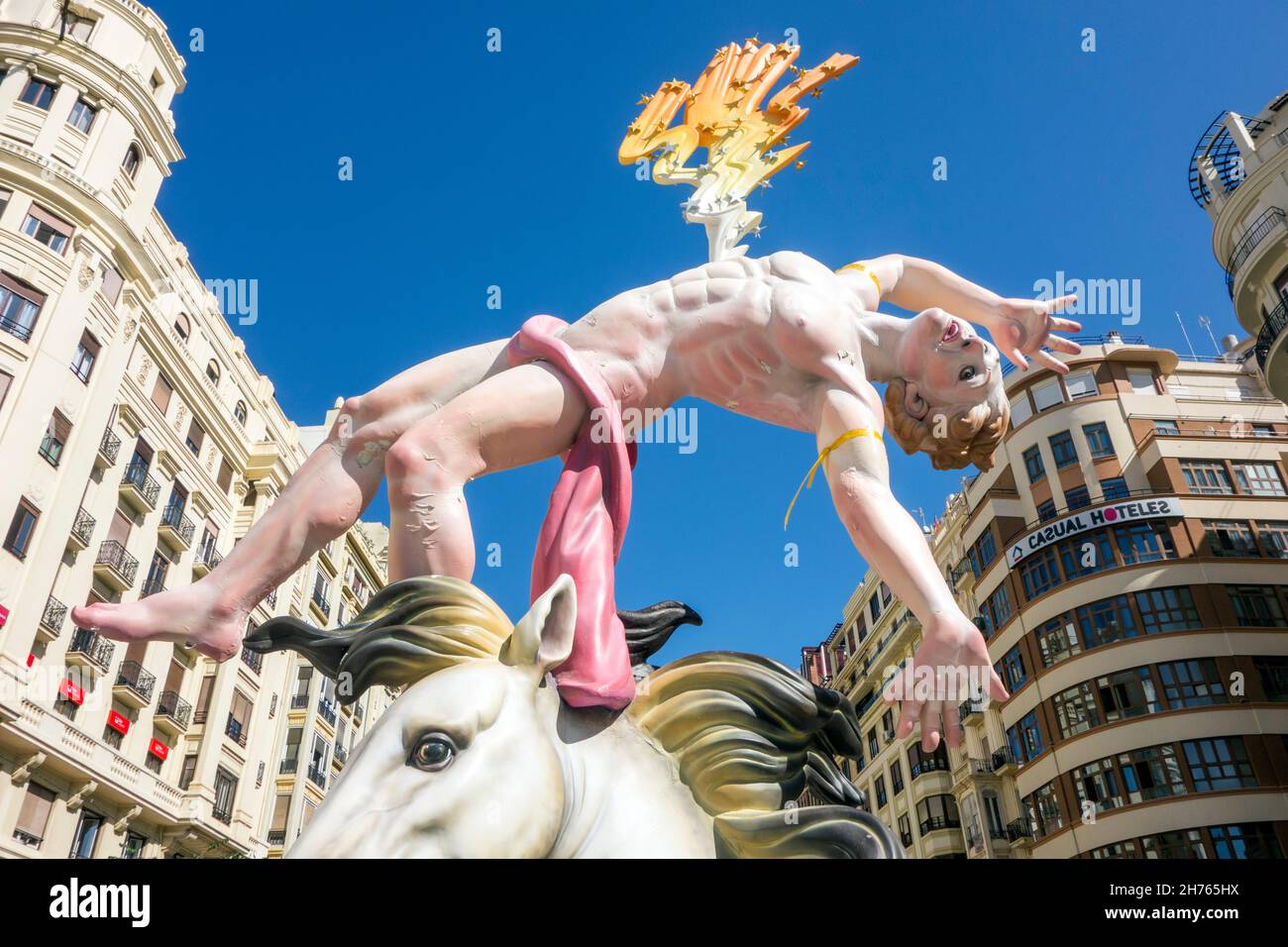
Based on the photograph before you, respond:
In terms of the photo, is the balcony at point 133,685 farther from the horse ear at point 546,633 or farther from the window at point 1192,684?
the window at point 1192,684

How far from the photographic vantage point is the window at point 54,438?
24.3 metres

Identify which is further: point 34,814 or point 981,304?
point 34,814

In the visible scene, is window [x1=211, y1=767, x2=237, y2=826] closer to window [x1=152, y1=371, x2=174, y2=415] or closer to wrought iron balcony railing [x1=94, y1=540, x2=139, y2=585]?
wrought iron balcony railing [x1=94, y1=540, x2=139, y2=585]

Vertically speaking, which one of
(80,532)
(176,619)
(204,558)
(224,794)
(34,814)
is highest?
(204,558)

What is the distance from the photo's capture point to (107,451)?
87.6 ft

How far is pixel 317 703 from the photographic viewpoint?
3672 centimetres

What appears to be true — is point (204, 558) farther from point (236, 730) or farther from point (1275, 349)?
point (1275, 349)

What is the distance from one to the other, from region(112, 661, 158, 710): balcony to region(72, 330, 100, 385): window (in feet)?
25.4

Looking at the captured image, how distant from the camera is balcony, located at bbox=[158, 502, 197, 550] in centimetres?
2932

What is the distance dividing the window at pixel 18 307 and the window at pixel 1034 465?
109 ft

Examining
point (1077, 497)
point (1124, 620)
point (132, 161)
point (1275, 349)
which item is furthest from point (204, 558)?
point (1275, 349)

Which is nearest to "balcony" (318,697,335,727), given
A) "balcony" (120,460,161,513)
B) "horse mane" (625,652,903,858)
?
"balcony" (120,460,161,513)

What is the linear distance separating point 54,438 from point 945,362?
26.6 meters
